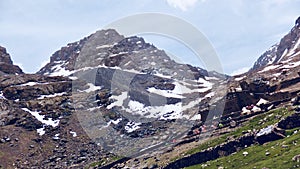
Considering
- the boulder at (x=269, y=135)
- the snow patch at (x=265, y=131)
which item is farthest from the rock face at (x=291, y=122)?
the snow patch at (x=265, y=131)

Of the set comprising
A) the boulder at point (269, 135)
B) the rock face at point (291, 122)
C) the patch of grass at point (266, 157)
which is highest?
the rock face at point (291, 122)

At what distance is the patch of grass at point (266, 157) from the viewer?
405ft

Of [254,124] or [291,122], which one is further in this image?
[254,124]

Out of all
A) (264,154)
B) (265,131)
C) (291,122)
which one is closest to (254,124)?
(265,131)

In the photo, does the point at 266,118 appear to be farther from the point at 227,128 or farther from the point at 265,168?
the point at 265,168

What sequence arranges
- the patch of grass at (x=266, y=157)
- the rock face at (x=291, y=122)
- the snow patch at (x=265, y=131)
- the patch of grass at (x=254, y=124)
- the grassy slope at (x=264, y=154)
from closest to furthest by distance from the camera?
the patch of grass at (x=266, y=157), the grassy slope at (x=264, y=154), the snow patch at (x=265, y=131), the rock face at (x=291, y=122), the patch of grass at (x=254, y=124)

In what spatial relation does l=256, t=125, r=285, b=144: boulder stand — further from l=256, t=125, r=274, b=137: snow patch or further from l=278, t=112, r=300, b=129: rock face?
l=278, t=112, r=300, b=129: rock face

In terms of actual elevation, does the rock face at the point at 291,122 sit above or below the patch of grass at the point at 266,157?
above

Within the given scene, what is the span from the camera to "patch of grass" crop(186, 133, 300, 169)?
123 m

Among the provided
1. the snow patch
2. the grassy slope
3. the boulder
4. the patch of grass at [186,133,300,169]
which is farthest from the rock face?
the patch of grass at [186,133,300,169]

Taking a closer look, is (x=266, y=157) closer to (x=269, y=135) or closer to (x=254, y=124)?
(x=269, y=135)

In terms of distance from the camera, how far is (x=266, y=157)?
13788 centimetres

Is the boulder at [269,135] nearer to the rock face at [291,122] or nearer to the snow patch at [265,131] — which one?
the snow patch at [265,131]

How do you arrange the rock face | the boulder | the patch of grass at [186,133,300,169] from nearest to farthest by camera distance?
1. the patch of grass at [186,133,300,169]
2. the boulder
3. the rock face
